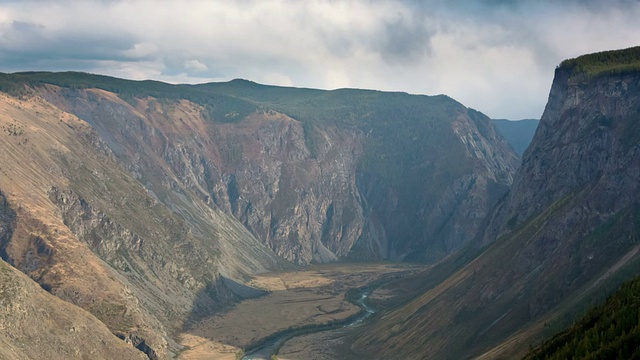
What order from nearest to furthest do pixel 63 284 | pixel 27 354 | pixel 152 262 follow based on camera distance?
pixel 27 354 → pixel 63 284 → pixel 152 262

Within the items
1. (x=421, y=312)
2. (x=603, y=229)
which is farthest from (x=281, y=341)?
(x=603, y=229)

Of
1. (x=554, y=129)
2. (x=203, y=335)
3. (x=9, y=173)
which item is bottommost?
(x=203, y=335)

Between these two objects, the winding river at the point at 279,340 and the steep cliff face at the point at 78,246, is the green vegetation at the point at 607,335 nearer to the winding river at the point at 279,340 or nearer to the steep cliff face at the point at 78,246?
the steep cliff face at the point at 78,246

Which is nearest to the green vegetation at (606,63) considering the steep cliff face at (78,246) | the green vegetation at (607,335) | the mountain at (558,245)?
the mountain at (558,245)

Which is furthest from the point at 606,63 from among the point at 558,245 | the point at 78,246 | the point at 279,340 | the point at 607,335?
the point at 78,246

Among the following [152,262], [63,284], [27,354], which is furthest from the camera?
[152,262]

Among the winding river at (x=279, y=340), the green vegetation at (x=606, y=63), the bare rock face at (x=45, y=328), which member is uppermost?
the green vegetation at (x=606, y=63)

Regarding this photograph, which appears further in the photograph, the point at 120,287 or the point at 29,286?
the point at 120,287

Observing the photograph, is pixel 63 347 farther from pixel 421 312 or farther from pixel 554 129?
pixel 554 129
